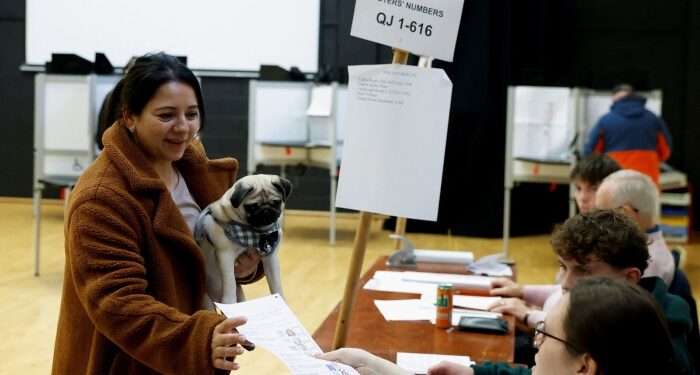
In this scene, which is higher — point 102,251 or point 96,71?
point 96,71

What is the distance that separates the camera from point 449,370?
1970 millimetres

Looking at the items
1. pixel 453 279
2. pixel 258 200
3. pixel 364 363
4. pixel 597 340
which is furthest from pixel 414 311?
pixel 597 340

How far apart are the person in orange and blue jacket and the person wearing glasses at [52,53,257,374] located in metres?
5.61

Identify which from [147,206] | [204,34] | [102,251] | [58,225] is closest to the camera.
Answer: [102,251]

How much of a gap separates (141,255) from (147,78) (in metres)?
0.32

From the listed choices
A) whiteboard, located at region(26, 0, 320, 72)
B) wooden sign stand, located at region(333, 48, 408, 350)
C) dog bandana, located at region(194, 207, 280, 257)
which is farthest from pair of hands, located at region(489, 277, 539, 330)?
whiteboard, located at region(26, 0, 320, 72)

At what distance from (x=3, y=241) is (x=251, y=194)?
6288 mm

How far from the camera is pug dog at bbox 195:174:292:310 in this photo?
175cm

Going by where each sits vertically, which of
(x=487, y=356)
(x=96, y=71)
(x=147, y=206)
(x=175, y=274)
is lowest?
(x=487, y=356)

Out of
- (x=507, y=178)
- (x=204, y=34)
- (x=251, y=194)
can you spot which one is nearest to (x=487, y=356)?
(x=251, y=194)

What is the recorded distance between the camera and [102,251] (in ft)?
5.20

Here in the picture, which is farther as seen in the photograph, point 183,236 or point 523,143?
point 523,143

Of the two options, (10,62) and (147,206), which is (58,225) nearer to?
(10,62)

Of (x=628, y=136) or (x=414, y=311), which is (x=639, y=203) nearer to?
(x=414, y=311)
